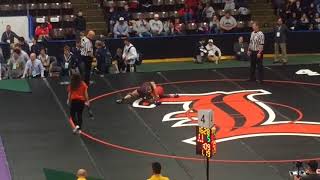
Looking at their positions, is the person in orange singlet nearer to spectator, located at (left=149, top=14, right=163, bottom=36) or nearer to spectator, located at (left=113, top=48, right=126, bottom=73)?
spectator, located at (left=113, top=48, right=126, bottom=73)

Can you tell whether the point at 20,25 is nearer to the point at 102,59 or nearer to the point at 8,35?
the point at 8,35

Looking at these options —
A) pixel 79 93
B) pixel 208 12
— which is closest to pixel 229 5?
pixel 208 12

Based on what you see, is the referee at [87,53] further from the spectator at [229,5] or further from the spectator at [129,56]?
the spectator at [229,5]

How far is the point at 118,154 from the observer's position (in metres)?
13.9

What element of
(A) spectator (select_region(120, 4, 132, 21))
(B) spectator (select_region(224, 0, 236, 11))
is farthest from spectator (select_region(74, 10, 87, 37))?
(B) spectator (select_region(224, 0, 236, 11))

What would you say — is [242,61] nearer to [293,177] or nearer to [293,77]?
[293,77]

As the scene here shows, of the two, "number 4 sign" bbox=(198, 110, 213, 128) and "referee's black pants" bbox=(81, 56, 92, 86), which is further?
"referee's black pants" bbox=(81, 56, 92, 86)

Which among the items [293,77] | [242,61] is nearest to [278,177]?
[293,77]

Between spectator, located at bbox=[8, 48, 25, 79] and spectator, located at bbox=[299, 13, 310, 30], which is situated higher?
spectator, located at bbox=[299, 13, 310, 30]

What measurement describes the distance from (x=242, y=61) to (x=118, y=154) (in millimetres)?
11719

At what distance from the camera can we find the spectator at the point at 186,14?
26609 millimetres

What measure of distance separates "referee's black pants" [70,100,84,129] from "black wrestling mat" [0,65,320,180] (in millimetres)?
317

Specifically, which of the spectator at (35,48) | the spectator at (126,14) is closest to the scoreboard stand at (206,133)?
the spectator at (35,48)

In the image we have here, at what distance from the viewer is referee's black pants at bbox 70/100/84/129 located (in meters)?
14.9
